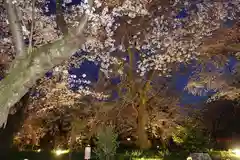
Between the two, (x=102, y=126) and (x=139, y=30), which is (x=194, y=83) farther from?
(x=102, y=126)

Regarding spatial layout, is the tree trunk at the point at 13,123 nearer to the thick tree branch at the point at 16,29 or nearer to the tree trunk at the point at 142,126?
the thick tree branch at the point at 16,29

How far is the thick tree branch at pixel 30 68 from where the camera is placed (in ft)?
18.1

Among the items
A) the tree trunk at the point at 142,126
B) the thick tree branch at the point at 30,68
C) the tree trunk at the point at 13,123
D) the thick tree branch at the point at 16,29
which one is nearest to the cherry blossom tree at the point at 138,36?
the tree trunk at the point at 142,126

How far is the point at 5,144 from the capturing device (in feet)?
42.1

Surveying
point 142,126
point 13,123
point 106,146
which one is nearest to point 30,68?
point 13,123

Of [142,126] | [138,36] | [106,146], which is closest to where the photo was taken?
[106,146]

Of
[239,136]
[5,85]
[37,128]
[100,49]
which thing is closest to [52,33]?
[100,49]

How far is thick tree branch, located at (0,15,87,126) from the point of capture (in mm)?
5531

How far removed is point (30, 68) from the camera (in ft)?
18.4

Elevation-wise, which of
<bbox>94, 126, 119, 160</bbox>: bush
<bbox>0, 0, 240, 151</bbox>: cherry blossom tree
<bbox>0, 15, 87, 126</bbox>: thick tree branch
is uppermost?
<bbox>0, 0, 240, 151</bbox>: cherry blossom tree

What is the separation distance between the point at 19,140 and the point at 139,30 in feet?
43.4

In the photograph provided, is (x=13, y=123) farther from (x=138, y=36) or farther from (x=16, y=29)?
(x=16, y=29)

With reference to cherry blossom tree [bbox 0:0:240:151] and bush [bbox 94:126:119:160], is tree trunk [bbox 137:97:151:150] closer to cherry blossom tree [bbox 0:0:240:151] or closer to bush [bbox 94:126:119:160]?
cherry blossom tree [bbox 0:0:240:151]

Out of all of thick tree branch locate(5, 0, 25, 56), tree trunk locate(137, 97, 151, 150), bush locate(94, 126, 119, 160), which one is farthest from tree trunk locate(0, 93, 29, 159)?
tree trunk locate(137, 97, 151, 150)
